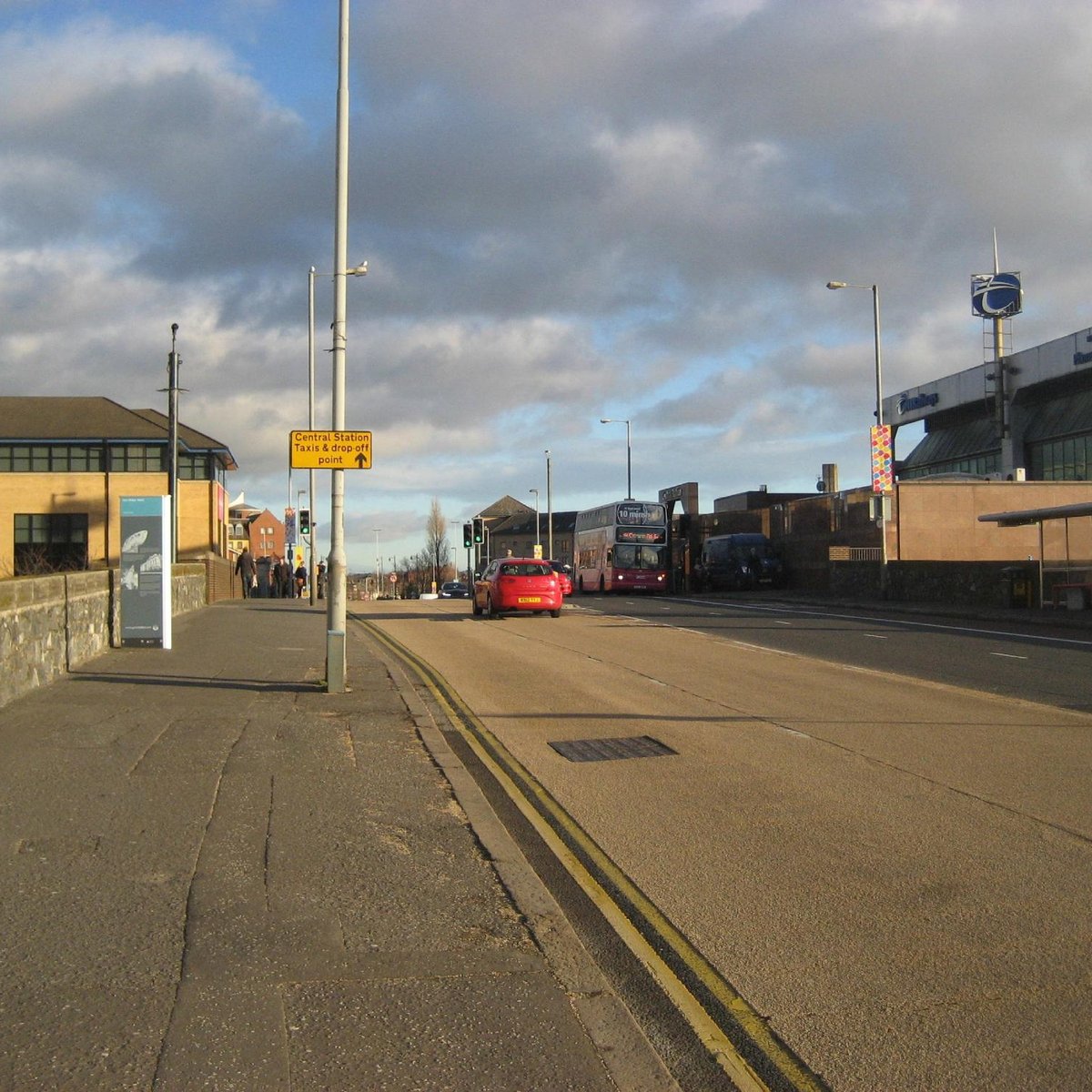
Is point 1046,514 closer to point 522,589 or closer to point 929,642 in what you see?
point 929,642

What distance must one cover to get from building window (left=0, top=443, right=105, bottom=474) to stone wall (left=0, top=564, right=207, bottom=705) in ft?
107

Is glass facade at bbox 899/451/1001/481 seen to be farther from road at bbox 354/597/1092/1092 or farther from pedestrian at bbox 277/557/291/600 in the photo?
road at bbox 354/597/1092/1092

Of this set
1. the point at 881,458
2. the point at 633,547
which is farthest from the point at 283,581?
the point at 881,458

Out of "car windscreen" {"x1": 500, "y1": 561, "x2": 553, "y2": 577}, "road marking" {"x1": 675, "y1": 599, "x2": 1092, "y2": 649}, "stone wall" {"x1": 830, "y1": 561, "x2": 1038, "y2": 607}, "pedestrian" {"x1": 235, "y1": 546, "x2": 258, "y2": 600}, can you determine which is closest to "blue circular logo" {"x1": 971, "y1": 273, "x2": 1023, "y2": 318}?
"stone wall" {"x1": 830, "y1": 561, "x2": 1038, "y2": 607}

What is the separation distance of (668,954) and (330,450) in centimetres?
856

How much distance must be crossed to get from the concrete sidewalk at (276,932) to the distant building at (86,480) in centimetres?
3914

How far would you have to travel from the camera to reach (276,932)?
495 centimetres

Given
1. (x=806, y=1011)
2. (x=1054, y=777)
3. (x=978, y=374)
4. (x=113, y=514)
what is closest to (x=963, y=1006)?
(x=806, y=1011)

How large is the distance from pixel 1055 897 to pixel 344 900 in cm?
339

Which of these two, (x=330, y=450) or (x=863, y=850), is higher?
(x=330, y=450)

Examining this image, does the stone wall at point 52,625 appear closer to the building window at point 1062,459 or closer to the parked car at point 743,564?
the parked car at point 743,564

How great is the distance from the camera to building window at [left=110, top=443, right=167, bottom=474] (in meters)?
47.1

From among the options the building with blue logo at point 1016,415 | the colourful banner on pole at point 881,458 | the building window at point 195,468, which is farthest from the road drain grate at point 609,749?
the building with blue logo at point 1016,415

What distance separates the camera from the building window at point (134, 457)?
155 feet
